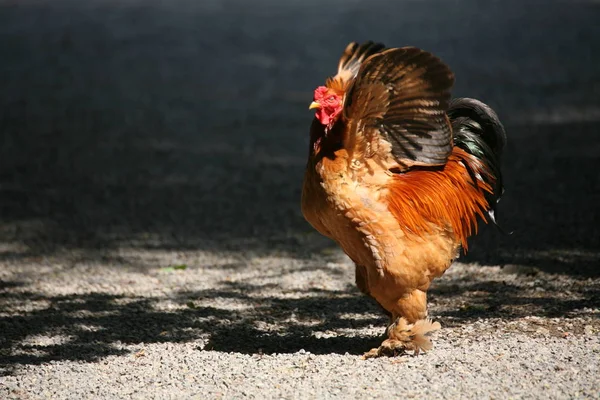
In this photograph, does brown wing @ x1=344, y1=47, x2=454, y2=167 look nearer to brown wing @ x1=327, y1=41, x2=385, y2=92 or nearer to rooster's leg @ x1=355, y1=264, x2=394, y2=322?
brown wing @ x1=327, y1=41, x2=385, y2=92

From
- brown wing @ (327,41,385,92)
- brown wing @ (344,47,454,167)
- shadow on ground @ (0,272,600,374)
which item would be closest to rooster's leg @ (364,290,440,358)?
shadow on ground @ (0,272,600,374)

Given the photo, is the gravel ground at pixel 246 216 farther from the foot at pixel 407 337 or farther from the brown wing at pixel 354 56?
the brown wing at pixel 354 56

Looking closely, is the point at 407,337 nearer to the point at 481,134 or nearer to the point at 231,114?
the point at 481,134

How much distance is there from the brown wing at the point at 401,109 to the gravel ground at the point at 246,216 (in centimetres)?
122

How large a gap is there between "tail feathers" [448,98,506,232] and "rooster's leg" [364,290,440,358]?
0.86 m

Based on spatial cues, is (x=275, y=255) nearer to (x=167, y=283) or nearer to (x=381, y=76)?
(x=167, y=283)

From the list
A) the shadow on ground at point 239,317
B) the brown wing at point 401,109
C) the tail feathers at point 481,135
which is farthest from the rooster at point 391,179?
the shadow on ground at point 239,317

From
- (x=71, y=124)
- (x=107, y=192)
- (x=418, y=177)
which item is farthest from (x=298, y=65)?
(x=418, y=177)

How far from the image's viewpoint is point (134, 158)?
420 inches

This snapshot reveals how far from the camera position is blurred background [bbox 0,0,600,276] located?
8.34 m

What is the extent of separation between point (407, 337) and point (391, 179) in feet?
3.03

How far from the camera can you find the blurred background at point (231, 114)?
8336mm

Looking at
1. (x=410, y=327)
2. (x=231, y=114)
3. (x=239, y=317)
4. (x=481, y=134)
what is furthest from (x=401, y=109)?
(x=231, y=114)

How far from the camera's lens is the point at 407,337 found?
502cm
